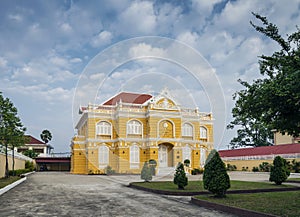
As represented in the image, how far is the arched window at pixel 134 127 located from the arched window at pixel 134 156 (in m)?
1.45

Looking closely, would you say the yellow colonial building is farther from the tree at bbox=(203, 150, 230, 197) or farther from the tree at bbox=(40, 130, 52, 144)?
the tree at bbox=(40, 130, 52, 144)

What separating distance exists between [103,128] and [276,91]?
2683 cm

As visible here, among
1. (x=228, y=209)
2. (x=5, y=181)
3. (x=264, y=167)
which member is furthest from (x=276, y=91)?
(x=264, y=167)

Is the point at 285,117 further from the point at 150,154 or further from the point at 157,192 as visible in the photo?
the point at 150,154

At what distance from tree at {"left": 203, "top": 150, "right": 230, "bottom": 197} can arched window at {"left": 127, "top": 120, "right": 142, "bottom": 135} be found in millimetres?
21541

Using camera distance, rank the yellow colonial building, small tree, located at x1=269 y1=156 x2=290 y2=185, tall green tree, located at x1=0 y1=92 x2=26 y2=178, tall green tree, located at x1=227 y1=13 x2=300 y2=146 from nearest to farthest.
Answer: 1. tall green tree, located at x1=227 y1=13 x2=300 y2=146
2. small tree, located at x1=269 y1=156 x2=290 y2=185
3. tall green tree, located at x1=0 y1=92 x2=26 y2=178
4. the yellow colonial building

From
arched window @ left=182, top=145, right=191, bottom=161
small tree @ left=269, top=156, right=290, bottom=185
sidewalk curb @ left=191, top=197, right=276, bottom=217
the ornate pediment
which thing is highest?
the ornate pediment

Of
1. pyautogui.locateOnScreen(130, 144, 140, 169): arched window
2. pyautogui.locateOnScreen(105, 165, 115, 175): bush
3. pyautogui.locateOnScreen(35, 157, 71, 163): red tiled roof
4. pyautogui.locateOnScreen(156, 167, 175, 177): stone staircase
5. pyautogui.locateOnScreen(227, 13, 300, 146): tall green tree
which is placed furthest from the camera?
pyautogui.locateOnScreen(35, 157, 71, 163): red tiled roof

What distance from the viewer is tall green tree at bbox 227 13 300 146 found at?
22.6 feet

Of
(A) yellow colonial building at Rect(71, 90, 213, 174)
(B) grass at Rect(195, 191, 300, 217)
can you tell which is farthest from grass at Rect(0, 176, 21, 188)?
(A) yellow colonial building at Rect(71, 90, 213, 174)

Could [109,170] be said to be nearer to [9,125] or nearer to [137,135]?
[137,135]

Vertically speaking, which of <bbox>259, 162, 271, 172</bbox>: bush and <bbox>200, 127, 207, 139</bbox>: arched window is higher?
<bbox>200, 127, 207, 139</bbox>: arched window

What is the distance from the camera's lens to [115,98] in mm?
34719

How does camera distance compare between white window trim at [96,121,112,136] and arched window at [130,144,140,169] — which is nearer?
arched window at [130,144,140,169]
